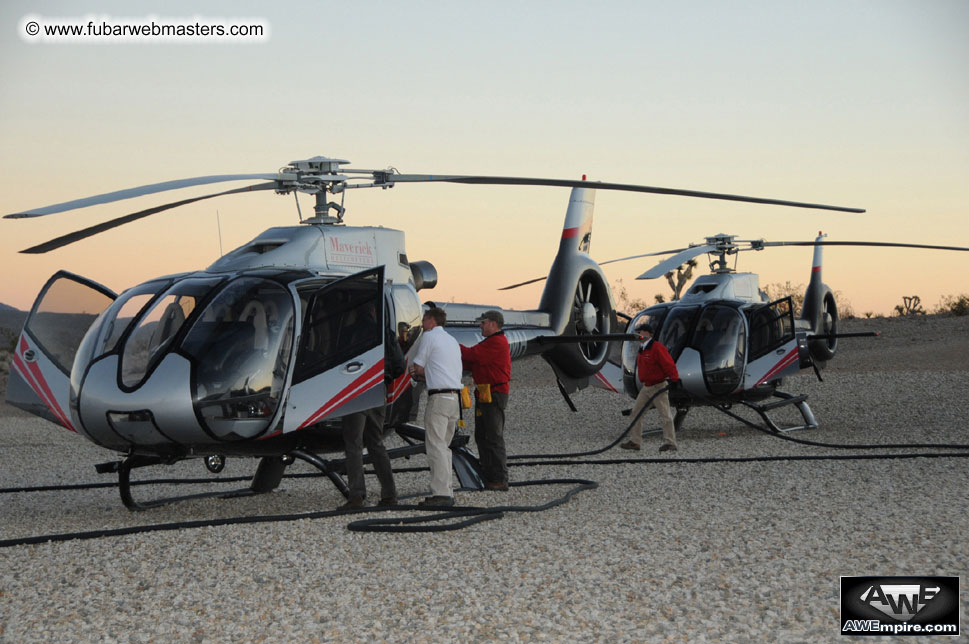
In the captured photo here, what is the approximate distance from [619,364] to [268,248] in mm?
8534

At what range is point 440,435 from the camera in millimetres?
8156

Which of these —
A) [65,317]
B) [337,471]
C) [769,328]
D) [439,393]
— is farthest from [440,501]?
[769,328]

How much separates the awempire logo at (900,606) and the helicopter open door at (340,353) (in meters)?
3.88

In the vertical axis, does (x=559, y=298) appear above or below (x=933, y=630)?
above

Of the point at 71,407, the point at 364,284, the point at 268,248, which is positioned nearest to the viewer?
the point at 71,407

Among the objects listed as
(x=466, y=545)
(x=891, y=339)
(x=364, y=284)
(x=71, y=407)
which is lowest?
(x=891, y=339)

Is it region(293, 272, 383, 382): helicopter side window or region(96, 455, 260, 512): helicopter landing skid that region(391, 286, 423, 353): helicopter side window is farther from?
region(96, 455, 260, 512): helicopter landing skid

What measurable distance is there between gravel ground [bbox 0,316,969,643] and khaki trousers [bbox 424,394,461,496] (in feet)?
1.49

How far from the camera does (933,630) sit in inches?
181

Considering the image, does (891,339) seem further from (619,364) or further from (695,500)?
(695,500)

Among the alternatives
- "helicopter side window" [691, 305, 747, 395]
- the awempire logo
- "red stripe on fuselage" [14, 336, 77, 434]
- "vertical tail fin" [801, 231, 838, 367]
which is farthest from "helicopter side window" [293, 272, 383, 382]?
"vertical tail fin" [801, 231, 838, 367]

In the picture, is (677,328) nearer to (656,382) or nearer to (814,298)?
(656,382)

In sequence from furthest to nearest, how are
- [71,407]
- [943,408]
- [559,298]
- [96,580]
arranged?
[943,408] → [559,298] → [71,407] → [96,580]

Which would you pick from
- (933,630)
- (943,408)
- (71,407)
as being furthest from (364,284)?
(943,408)
